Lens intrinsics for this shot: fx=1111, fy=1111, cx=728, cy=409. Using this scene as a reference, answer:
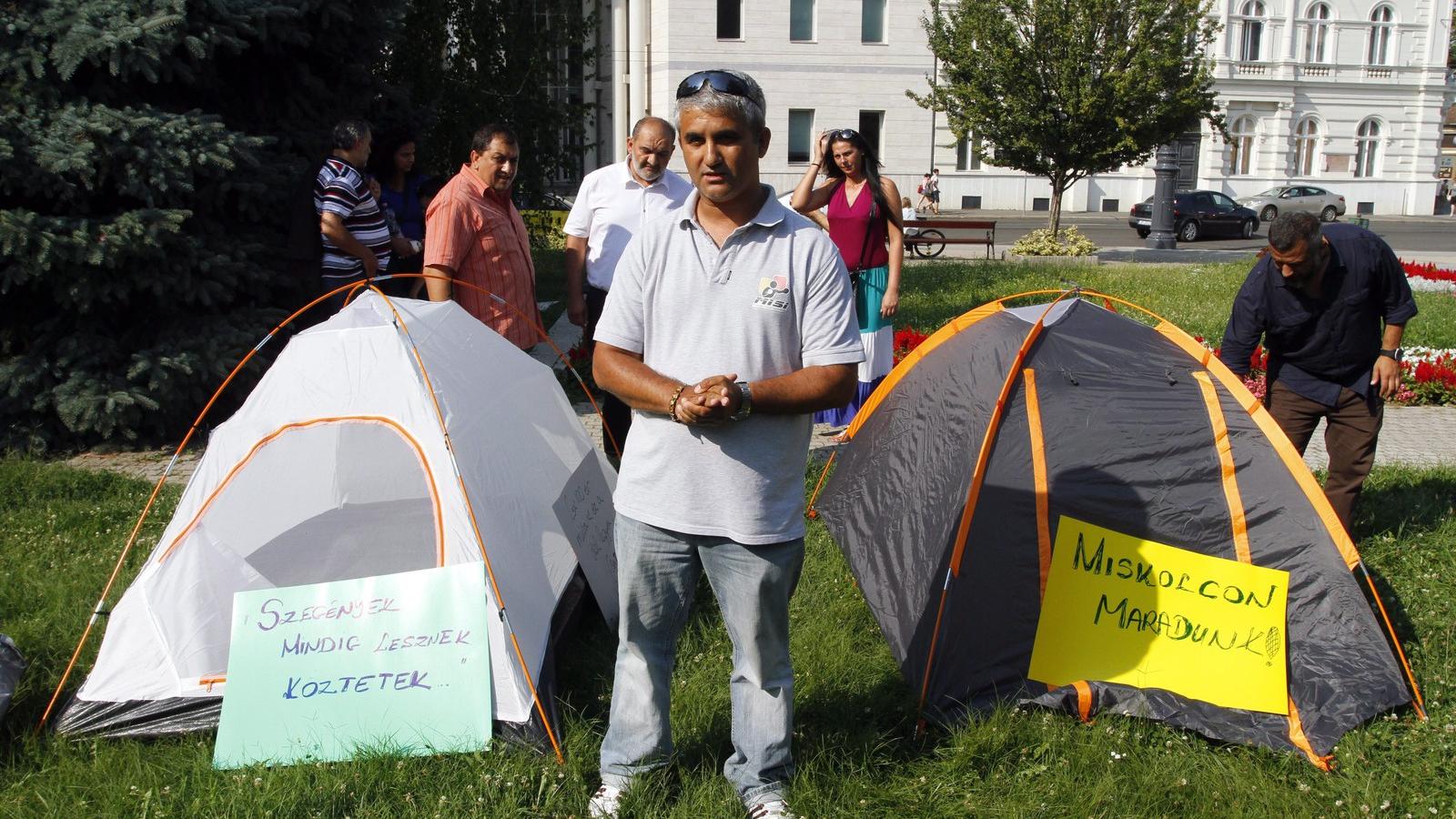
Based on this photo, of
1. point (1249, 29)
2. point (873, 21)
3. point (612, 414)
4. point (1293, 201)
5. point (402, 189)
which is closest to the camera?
point (612, 414)

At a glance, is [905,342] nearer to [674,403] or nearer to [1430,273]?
[674,403]

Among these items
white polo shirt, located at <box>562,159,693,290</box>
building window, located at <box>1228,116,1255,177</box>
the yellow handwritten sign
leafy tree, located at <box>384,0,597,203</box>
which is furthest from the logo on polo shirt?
building window, located at <box>1228,116,1255,177</box>

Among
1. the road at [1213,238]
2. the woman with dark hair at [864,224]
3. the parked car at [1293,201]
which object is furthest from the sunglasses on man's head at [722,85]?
the parked car at [1293,201]

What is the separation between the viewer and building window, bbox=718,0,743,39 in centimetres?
3545

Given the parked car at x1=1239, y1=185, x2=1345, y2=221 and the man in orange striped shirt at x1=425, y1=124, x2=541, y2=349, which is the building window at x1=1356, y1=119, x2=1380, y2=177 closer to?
the parked car at x1=1239, y1=185, x2=1345, y2=221

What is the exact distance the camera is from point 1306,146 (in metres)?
42.0

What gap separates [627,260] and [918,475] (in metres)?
1.96

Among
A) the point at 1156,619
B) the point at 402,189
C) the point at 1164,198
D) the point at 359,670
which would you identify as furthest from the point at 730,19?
the point at 359,670

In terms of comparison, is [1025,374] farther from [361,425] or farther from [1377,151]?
[1377,151]

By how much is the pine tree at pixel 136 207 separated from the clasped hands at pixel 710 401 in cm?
446

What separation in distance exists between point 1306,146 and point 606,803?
4621 cm

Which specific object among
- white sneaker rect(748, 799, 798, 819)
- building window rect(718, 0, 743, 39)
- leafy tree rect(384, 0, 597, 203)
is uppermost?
building window rect(718, 0, 743, 39)

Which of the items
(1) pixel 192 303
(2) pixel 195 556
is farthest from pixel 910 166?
(2) pixel 195 556

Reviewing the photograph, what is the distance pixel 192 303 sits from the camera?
6.75 metres
